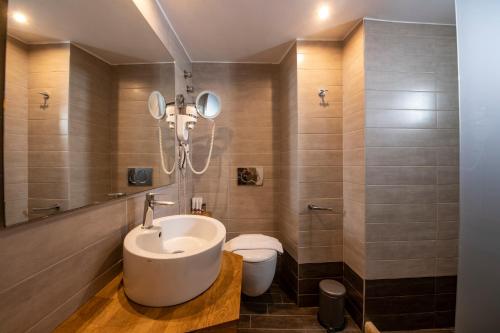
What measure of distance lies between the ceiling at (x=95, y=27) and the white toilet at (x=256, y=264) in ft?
4.88

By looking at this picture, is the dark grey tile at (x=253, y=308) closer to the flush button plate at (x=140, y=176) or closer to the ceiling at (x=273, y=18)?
the flush button plate at (x=140, y=176)

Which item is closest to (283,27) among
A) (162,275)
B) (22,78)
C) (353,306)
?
(22,78)

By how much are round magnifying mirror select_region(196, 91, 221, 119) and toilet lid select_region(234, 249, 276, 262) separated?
1.26 metres

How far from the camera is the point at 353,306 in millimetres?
1452

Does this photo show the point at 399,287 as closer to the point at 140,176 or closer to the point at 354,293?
the point at 354,293

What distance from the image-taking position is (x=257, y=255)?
1.49 meters

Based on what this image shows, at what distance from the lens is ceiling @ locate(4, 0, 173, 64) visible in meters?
0.54

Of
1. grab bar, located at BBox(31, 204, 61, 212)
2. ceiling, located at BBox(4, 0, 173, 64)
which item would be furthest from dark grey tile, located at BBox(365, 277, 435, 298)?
ceiling, located at BBox(4, 0, 173, 64)

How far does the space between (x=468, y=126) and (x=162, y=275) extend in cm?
97

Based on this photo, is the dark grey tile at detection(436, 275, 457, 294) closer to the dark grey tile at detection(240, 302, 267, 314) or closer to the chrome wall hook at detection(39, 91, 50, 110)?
the dark grey tile at detection(240, 302, 267, 314)

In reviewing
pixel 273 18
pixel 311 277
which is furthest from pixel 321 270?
pixel 273 18

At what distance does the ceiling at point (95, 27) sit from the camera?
1.76 feet

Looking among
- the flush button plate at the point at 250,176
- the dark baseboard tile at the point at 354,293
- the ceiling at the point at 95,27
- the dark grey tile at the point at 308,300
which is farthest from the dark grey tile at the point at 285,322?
the ceiling at the point at 95,27

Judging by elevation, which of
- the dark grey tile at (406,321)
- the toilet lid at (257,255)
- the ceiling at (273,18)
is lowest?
the dark grey tile at (406,321)
